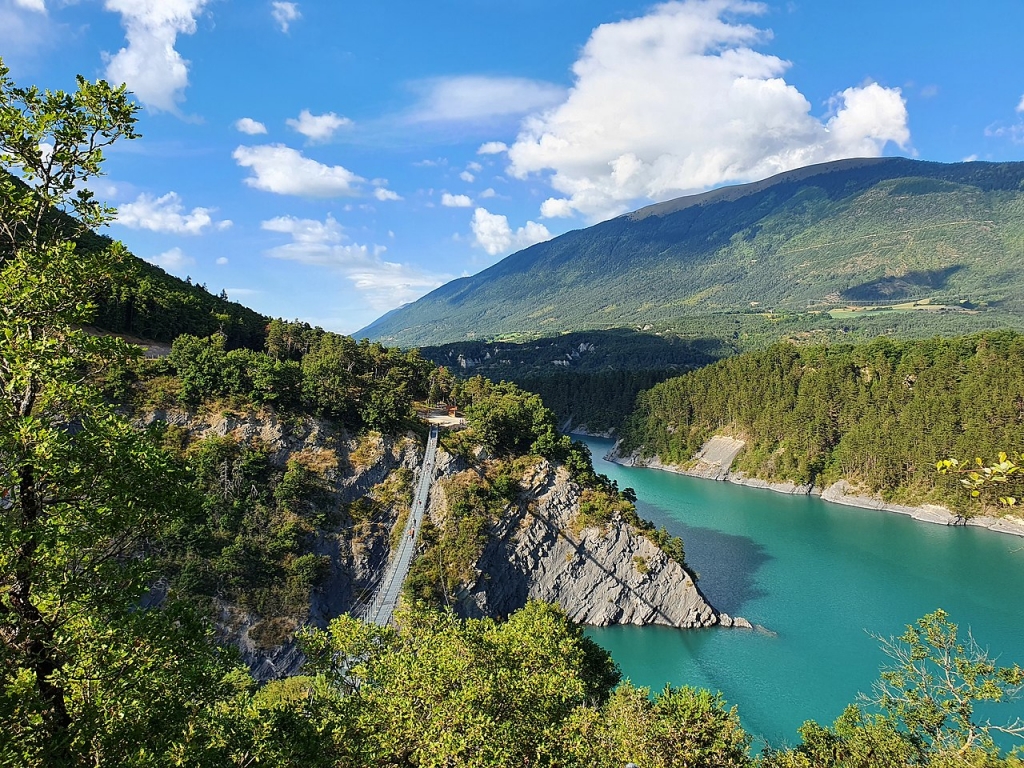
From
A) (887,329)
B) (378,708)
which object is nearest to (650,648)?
(378,708)

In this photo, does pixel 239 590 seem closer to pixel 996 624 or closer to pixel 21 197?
pixel 21 197

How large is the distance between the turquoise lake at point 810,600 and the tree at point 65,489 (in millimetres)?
31078

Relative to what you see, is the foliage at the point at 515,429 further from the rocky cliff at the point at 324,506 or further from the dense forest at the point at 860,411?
the dense forest at the point at 860,411

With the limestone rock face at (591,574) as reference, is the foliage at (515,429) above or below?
above

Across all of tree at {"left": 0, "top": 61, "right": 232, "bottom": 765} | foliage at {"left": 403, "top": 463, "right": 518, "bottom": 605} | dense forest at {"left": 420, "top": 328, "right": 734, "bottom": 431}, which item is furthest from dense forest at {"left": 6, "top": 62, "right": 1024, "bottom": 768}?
dense forest at {"left": 420, "top": 328, "right": 734, "bottom": 431}

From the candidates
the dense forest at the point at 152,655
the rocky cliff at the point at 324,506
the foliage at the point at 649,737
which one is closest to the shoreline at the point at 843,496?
the dense forest at the point at 152,655

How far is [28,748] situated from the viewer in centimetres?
571

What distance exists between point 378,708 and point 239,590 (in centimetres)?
2273

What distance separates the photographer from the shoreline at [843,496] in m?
56.9

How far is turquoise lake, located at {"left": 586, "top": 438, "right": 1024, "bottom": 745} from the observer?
3306cm

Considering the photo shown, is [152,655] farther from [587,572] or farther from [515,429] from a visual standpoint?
[515,429]

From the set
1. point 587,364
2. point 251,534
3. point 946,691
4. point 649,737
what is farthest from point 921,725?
point 587,364

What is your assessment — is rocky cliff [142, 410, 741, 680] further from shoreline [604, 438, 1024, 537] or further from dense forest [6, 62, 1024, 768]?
shoreline [604, 438, 1024, 537]

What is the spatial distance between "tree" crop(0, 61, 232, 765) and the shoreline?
240ft
